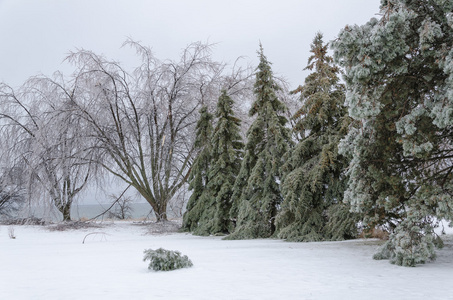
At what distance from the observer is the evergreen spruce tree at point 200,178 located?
14219 millimetres

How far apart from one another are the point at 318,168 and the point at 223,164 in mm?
3918

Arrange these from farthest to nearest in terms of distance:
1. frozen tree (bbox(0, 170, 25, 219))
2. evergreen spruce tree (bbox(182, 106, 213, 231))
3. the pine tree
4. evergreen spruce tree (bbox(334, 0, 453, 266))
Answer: frozen tree (bbox(0, 170, 25, 219)), evergreen spruce tree (bbox(182, 106, 213, 231)), the pine tree, evergreen spruce tree (bbox(334, 0, 453, 266))

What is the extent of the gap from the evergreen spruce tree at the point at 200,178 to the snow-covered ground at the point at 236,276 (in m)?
5.07

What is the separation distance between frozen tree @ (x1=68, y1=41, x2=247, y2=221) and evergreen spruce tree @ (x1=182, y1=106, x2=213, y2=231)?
6.42 ft

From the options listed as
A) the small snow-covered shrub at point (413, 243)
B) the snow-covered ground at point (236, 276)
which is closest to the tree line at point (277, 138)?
the small snow-covered shrub at point (413, 243)

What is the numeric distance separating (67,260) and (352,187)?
5.77m

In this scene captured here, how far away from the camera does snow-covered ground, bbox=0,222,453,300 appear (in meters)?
4.95

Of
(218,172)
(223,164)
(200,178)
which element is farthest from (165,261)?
(200,178)

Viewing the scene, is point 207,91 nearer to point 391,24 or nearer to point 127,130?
point 127,130

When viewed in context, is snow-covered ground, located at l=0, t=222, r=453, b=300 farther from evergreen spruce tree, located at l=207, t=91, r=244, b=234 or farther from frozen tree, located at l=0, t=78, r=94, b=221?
frozen tree, located at l=0, t=78, r=94, b=221

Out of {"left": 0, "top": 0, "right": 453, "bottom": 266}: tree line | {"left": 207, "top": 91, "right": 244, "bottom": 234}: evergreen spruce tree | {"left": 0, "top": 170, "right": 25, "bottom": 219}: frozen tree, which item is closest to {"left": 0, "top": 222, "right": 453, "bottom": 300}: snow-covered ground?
{"left": 0, "top": 0, "right": 453, "bottom": 266}: tree line

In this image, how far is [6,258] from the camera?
861cm

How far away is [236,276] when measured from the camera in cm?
592

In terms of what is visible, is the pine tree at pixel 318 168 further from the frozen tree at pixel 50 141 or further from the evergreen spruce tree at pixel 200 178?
the frozen tree at pixel 50 141
